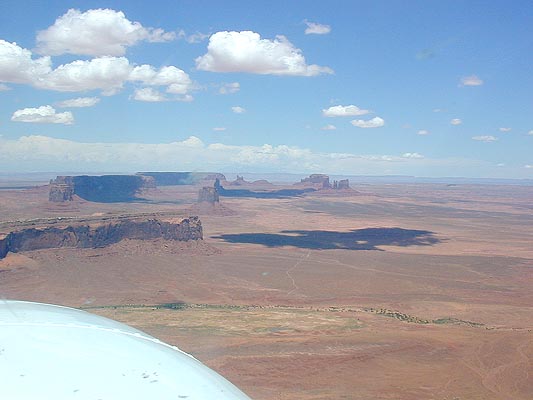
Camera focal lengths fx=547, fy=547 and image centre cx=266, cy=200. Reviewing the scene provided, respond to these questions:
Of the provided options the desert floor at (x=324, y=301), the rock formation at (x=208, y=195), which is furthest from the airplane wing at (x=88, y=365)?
the rock formation at (x=208, y=195)

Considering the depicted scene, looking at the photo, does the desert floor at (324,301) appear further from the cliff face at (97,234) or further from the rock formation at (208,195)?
the rock formation at (208,195)

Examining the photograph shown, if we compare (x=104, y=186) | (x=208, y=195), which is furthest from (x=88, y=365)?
(x=104, y=186)

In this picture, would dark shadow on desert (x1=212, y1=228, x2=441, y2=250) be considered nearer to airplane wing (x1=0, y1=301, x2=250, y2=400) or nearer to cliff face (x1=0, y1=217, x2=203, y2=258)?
cliff face (x1=0, y1=217, x2=203, y2=258)

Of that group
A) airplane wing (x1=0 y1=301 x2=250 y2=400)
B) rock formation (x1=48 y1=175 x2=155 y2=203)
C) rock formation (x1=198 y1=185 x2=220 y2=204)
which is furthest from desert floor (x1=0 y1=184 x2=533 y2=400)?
rock formation (x1=48 y1=175 x2=155 y2=203)

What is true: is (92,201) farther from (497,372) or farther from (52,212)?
(497,372)

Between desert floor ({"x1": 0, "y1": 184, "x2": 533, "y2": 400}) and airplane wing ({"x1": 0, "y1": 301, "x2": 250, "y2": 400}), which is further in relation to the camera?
desert floor ({"x1": 0, "y1": 184, "x2": 533, "y2": 400})
